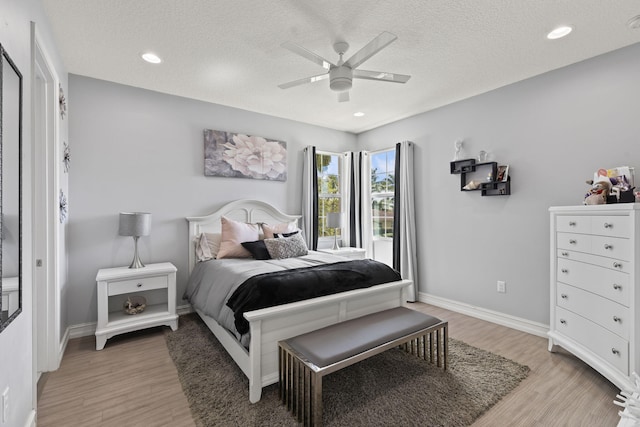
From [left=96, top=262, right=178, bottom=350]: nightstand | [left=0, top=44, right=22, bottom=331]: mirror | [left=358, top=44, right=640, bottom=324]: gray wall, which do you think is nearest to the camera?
[left=0, top=44, right=22, bottom=331]: mirror

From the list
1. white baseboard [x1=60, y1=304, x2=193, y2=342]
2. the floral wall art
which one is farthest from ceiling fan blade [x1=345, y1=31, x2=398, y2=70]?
white baseboard [x1=60, y1=304, x2=193, y2=342]

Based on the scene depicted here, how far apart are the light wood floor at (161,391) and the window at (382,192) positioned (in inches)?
88.8

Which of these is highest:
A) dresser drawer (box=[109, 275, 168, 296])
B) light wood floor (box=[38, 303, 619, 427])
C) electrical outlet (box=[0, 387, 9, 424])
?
dresser drawer (box=[109, 275, 168, 296])

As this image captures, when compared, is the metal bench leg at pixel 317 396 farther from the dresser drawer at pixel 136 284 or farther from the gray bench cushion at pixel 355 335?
the dresser drawer at pixel 136 284

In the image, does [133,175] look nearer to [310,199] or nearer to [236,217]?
[236,217]

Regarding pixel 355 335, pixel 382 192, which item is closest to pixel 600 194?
pixel 355 335

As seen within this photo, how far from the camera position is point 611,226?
81.4 inches

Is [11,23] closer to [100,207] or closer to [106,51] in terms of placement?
[106,51]

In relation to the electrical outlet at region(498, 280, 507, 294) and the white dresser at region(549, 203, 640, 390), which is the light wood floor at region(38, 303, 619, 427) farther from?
the electrical outlet at region(498, 280, 507, 294)

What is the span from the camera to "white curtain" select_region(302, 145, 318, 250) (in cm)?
446

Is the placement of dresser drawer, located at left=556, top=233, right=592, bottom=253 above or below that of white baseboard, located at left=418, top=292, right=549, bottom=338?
above

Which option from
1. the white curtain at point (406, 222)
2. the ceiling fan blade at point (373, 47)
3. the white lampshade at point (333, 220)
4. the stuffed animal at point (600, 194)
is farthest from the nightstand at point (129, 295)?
the stuffed animal at point (600, 194)

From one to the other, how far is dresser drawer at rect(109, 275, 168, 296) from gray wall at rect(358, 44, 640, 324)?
3217 mm

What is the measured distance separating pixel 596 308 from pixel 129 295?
4.16 meters
